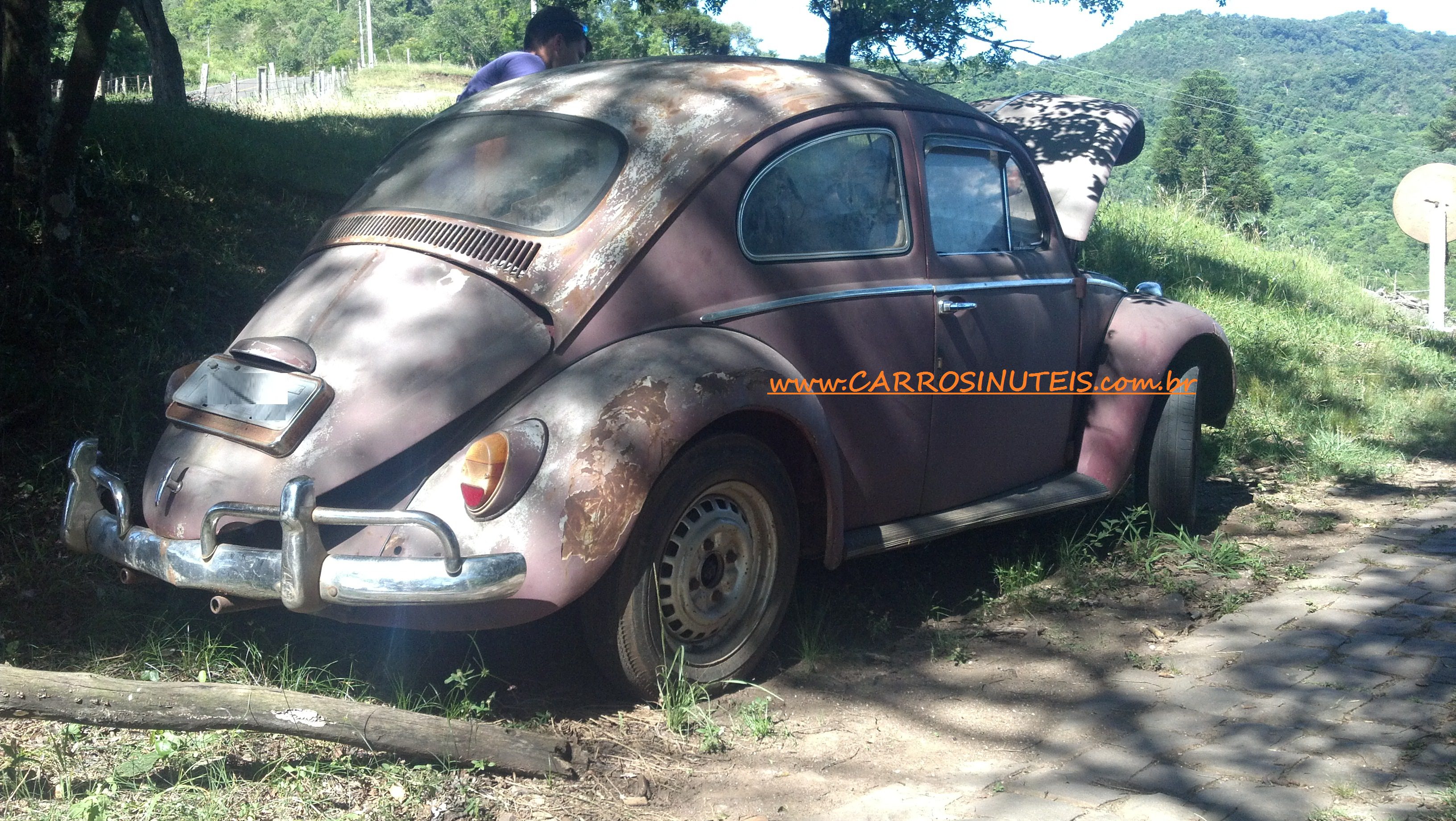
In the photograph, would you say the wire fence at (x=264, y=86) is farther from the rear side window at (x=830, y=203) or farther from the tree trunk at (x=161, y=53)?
the rear side window at (x=830, y=203)

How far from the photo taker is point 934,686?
3686 mm

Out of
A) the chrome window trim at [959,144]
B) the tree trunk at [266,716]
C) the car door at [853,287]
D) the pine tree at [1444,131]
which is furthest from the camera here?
the pine tree at [1444,131]

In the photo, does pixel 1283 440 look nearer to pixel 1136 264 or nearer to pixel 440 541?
pixel 1136 264

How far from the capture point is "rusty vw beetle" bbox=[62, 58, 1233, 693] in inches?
114

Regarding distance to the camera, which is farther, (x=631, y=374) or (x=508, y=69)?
(x=508, y=69)

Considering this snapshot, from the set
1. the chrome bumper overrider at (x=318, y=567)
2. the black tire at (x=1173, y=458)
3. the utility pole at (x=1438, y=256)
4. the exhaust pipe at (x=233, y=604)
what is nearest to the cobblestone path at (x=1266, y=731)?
the black tire at (x=1173, y=458)

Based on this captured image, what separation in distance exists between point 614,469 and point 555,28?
3.80 metres

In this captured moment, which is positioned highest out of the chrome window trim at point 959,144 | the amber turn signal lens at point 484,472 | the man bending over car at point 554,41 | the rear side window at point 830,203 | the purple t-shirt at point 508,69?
the man bending over car at point 554,41

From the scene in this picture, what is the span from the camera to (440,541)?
276 cm

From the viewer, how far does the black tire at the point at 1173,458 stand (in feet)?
16.5

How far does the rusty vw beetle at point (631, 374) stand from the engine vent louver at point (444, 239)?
0.01m

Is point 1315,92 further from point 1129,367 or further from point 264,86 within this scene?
point 1129,367

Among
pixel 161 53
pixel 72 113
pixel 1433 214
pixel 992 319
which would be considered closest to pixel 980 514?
pixel 992 319

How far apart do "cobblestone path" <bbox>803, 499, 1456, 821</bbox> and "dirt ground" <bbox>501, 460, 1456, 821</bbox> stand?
0.09m
